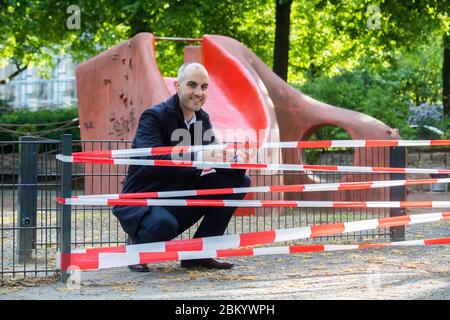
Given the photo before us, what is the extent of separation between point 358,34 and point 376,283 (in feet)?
48.6

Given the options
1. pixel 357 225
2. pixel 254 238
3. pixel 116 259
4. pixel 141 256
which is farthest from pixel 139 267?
pixel 357 225

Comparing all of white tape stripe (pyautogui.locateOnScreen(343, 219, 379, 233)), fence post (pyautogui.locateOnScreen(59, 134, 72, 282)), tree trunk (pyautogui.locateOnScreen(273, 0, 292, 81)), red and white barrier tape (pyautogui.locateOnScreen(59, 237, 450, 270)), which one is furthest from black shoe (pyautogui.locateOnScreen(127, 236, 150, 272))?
tree trunk (pyautogui.locateOnScreen(273, 0, 292, 81))

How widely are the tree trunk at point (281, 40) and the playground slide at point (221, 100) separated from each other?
471cm

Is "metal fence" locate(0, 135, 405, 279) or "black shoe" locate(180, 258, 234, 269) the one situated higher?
"metal fence" locate(0, 135, 405, 279)

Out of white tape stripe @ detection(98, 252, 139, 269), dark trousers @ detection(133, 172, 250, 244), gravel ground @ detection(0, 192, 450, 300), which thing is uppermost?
dark trousers @ detection(133, 172, 250, 244)

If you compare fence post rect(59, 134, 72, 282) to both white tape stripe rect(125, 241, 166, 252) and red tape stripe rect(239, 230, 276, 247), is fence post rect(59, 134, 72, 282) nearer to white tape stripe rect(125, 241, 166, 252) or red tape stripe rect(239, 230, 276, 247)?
white tape stripe rect(125, 241, 166, 252)

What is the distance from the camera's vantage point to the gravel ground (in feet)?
20.9

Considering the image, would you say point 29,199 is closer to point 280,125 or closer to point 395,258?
point 395,258

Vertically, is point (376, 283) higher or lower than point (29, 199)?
lower

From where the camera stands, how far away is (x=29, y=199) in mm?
8008

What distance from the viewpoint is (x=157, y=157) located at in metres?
7.26

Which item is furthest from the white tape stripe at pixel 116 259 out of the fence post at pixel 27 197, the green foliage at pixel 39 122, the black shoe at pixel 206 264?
the green foliage at pixel 39 122

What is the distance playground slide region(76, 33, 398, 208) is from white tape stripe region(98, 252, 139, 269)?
5771 millimetres
